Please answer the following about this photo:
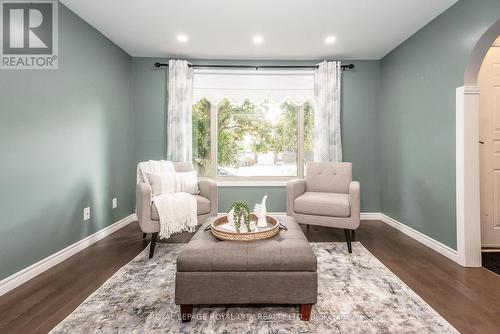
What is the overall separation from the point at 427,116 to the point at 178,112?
3198 mm

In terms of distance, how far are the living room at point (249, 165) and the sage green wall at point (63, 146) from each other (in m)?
0.02

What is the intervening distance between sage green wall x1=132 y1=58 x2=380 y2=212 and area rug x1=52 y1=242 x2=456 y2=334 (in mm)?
1887

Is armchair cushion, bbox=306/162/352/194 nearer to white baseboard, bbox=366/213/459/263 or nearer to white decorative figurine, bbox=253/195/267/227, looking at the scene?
white baseboard, bbox=366/213/459/263

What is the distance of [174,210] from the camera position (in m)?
2.50

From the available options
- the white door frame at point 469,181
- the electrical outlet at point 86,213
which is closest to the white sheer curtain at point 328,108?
the white door frame at point 469,181

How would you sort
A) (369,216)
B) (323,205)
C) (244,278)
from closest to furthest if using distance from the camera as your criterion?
(244,278) → (323,205) → (369,216)

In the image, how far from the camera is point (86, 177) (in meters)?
2.73

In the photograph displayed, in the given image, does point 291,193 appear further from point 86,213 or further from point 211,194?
point 86,213

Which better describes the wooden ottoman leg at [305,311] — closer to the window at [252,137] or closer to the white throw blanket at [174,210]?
the white throw blanket at [174,210]

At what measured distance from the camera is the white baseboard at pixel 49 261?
6.06 feet

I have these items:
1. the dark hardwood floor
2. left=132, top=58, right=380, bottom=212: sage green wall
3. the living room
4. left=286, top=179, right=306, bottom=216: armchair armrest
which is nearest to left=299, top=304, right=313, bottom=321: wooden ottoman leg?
the living room

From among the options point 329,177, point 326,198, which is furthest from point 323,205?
point 329,177

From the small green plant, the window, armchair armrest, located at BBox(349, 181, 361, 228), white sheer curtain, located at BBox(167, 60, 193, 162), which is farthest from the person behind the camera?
the window

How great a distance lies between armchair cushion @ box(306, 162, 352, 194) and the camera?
3.10 metres
